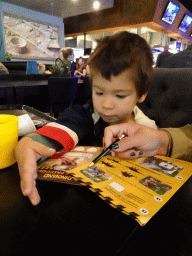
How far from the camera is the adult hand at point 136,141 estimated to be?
1.56 feet

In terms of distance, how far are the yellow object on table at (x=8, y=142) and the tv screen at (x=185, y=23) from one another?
8.41 m

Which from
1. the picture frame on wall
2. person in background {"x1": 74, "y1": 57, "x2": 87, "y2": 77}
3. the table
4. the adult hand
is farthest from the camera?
the picture frame on wall

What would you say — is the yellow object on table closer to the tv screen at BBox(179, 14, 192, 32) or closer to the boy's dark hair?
the boy's dark hair

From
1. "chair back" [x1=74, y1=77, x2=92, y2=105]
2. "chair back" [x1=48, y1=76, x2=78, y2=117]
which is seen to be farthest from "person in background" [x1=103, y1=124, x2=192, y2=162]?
"chair back" [x1=74, y1=77, x2=92, y2=105]

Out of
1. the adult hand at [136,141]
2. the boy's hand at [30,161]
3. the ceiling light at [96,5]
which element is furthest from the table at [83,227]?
the ceiling light at [96,5]

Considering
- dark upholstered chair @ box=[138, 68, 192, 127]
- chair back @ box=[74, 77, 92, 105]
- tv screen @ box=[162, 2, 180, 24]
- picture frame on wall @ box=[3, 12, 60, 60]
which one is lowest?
chair back @ box=[74, 77, 92, 105]

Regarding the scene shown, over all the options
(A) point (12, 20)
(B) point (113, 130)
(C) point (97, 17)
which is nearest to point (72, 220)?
(B) point (113, 130)

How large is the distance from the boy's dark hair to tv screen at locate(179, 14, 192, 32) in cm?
804

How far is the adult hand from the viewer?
476 millimetres

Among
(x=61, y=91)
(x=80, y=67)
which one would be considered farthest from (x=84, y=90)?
(x=80, y=67)

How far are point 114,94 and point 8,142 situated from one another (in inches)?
12.5

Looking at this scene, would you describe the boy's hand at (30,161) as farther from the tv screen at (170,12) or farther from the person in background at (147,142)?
the tv screen at (170,12)

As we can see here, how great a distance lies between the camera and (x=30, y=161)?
15.5 inches

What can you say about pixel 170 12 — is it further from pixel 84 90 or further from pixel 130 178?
pixel 130 178
